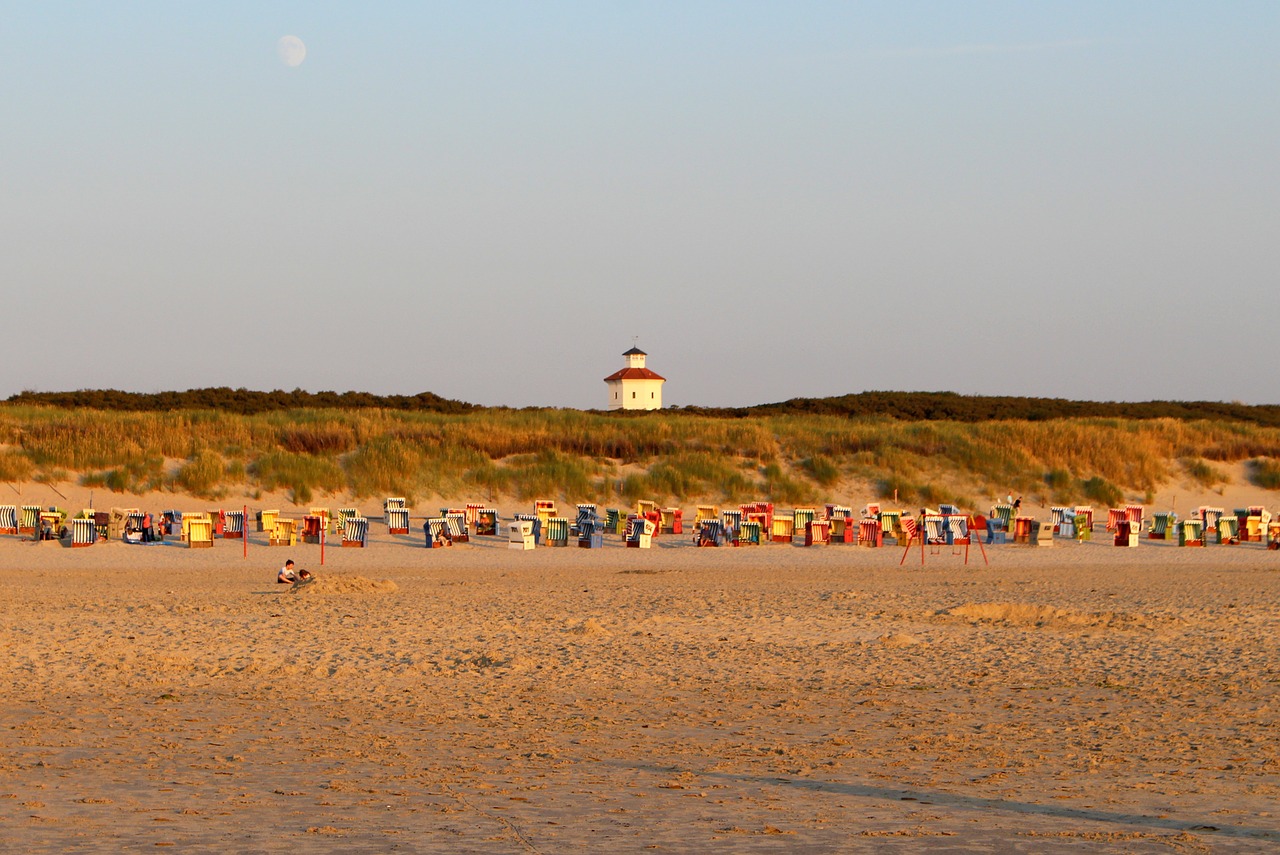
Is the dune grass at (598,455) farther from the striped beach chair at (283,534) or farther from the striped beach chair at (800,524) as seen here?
the striped beach chair at (283,534)

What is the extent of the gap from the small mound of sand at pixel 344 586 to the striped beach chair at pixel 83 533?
319 inches

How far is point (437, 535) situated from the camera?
23.0 metres

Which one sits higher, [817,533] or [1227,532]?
[1227,532]

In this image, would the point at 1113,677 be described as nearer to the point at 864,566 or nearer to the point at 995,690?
the point at 995,690

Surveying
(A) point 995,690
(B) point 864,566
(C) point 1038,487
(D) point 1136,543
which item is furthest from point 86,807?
(C) point 1038,487

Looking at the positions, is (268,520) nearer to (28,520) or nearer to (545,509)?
(28,520)

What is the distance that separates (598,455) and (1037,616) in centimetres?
1977

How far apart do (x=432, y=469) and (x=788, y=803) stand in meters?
24.6

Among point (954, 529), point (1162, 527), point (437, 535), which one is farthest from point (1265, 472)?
point (437, 535)

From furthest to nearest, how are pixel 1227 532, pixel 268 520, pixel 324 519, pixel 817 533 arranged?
1. pixel 1227 532
2. pixel 817 533
3. pixel 324 519
4. pixel 268 520

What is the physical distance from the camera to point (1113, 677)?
34.0 ft

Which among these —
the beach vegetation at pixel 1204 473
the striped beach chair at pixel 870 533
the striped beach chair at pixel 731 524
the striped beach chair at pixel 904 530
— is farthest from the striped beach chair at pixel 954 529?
the beach vegetation at pixel 1204 473

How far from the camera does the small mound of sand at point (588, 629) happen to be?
12797mm

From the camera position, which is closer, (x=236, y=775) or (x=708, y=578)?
(x=236, y=775)
